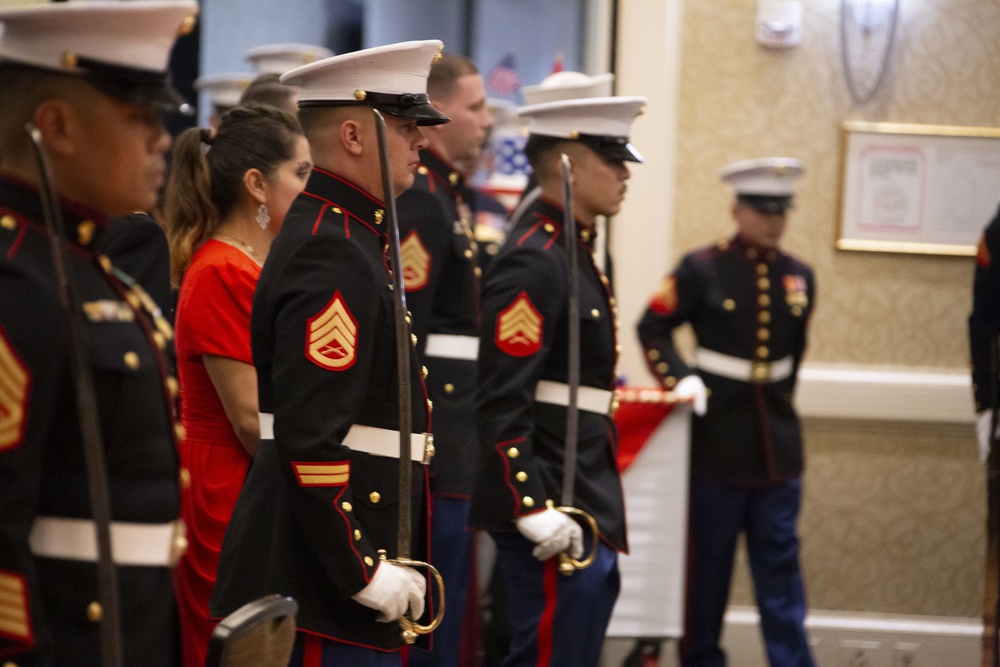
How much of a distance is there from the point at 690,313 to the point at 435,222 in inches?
45.0

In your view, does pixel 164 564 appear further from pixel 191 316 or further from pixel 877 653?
pixel 877 653

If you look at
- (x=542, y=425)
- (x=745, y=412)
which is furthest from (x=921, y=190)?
(x=542, y=425)

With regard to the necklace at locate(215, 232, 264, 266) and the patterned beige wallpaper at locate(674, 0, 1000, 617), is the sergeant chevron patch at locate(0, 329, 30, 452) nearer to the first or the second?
the necklace at locate(215, 232, 264, 266)

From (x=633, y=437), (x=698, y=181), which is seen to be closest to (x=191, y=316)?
(x=633, y=437)

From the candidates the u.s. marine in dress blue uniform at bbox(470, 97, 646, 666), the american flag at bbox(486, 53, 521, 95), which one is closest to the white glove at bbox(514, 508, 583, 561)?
the u.s. marine in dress blue uniform at bbox(470, 97, 646, 666)

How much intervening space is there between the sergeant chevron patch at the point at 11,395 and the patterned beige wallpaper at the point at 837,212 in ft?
10.1

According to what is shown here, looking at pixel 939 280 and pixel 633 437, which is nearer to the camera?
pixel 633 437

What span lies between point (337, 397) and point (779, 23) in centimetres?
278

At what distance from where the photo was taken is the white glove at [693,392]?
3506 millimetres

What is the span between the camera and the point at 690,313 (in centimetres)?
371

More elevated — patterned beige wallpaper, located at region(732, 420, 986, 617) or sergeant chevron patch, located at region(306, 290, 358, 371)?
sergeant chevron patch, located at region(306, 290, 358, 371)

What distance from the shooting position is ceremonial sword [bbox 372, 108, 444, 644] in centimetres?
172

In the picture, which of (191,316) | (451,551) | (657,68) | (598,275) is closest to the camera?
(191,316)

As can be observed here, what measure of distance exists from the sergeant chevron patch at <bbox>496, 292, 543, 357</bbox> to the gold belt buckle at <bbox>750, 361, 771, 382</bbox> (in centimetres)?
141
